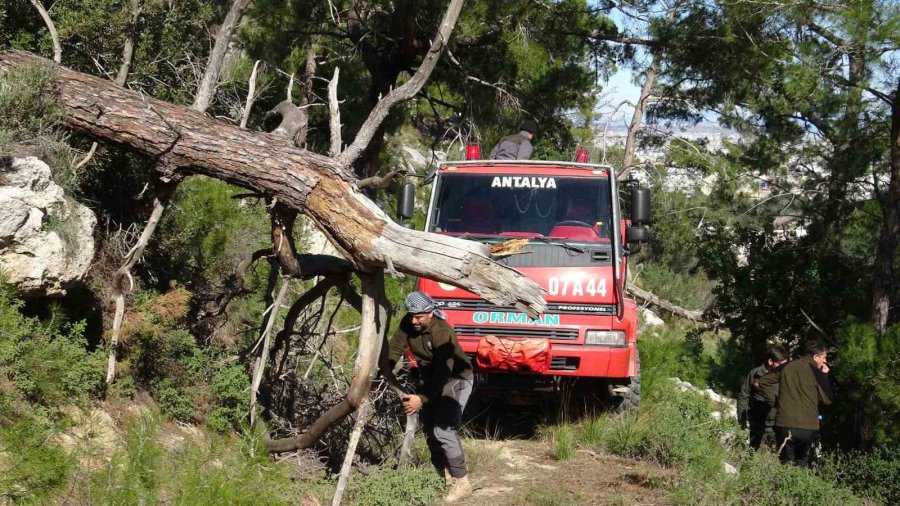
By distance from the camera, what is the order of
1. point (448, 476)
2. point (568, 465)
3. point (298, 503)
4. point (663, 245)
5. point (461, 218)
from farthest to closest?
1. point (663, 245)
2. point (461, 218)
3. point (568, 465)
4. point (448, 476)
5. point (298, 503)

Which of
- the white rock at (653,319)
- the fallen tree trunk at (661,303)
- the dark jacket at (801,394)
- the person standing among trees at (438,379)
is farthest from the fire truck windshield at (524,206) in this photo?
the white rock at (653,319)

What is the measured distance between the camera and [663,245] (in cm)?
2472

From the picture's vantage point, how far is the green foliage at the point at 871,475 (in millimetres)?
7992

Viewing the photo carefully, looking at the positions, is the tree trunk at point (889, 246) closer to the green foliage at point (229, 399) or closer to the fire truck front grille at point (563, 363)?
the fire truck front grille at point (563, 363)

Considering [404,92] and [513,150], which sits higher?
[404,92]

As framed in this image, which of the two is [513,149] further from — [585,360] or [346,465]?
[346,465]

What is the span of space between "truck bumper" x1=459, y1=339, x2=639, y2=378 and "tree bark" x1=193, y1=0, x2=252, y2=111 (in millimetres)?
2988

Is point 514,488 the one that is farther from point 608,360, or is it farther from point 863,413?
point 863,413

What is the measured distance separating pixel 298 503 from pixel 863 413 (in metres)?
6.60

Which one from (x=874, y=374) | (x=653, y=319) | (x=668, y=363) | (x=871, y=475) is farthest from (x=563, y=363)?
(x=653, y=319)

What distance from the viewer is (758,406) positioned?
9.44m

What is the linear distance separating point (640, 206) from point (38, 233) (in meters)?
5.05

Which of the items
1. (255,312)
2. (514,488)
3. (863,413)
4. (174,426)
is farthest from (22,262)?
(863,413)

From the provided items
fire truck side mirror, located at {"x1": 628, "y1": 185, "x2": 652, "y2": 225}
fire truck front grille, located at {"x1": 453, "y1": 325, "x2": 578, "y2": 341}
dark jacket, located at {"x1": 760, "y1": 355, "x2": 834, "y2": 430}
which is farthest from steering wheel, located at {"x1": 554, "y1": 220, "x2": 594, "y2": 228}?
dark jacket, located at {"x1": 760, "y1": 355, "x2": 834, "y2": 430}
